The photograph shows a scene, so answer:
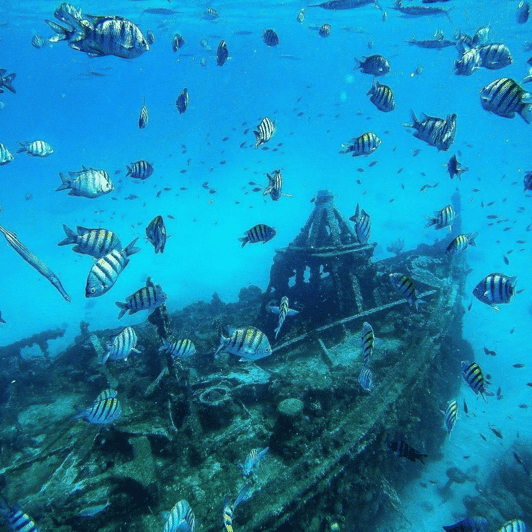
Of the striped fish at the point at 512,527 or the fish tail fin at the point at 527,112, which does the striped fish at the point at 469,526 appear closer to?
the striped fish at the point at 512,527

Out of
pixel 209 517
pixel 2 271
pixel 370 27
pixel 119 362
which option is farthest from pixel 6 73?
pixel 370 27

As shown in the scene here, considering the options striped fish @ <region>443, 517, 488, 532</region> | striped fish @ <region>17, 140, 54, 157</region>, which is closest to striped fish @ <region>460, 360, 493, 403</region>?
striped fish @ <region>443, 517, 488, 532</region>

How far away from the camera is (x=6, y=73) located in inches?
221

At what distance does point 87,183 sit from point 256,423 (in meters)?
5.13

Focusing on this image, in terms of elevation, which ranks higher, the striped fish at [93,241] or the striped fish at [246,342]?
the striped fish at [93,241]

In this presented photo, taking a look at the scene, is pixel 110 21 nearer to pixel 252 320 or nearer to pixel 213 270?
pixel 252 320

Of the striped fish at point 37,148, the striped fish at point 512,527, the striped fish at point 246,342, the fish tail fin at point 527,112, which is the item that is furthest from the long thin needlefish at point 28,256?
the fish tail fin at point 527,112

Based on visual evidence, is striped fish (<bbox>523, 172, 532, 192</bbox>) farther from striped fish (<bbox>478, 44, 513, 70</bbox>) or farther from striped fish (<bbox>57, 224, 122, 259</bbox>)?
striped fish (<bbox>57, 224, 122, 259</bbox>)

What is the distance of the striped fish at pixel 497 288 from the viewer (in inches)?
180

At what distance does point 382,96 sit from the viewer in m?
5.51

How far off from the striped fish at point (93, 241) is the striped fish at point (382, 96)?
487 centimetres

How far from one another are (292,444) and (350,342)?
4000mm

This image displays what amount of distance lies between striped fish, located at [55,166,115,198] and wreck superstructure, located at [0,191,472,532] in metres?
2.19

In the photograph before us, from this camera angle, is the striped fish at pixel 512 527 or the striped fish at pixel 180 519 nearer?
the striped fish at pixel 180 519
